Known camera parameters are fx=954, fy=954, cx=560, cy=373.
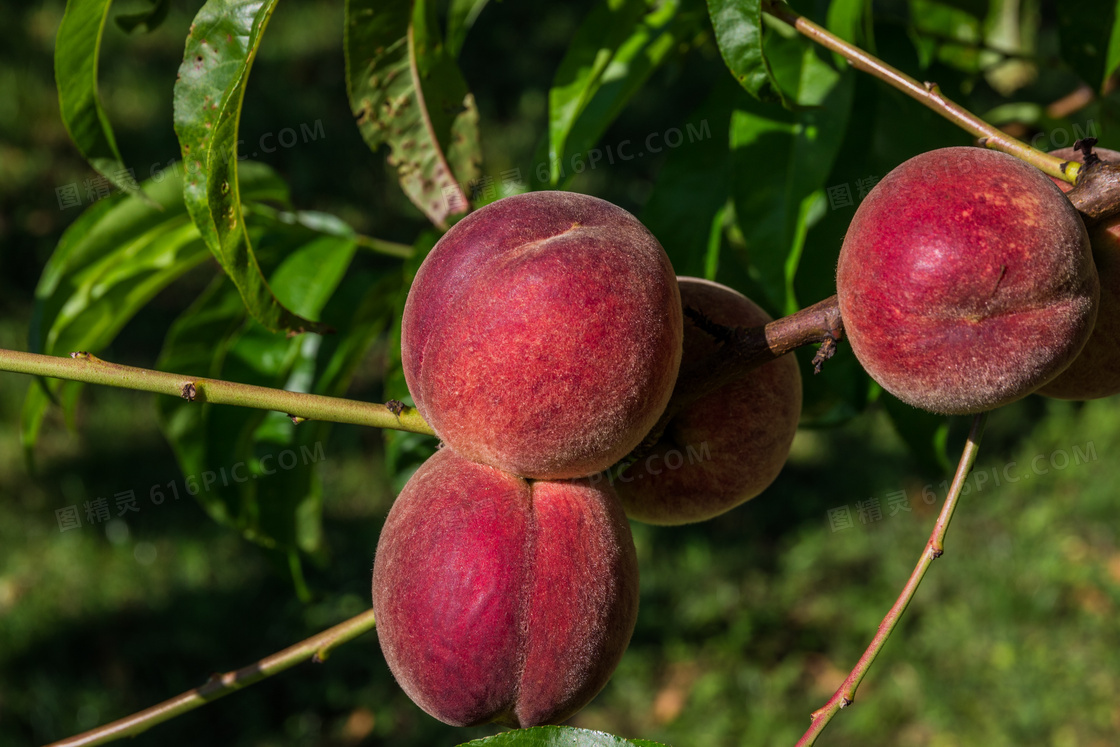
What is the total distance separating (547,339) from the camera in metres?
1.19

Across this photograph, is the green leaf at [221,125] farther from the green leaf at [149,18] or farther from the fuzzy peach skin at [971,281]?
the fuzzy peach skin at [971,281]

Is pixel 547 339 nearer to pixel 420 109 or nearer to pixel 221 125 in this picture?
pixel 221 125

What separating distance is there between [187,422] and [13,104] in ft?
17.5

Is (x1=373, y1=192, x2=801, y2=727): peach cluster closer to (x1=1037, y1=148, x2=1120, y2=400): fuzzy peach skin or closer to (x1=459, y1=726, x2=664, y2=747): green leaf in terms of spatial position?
(x1=459, y1=726, x2=664, y2=747): green leaf

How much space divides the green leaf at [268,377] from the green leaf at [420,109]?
1.22ft

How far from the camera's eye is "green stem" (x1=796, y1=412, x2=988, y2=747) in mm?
1193

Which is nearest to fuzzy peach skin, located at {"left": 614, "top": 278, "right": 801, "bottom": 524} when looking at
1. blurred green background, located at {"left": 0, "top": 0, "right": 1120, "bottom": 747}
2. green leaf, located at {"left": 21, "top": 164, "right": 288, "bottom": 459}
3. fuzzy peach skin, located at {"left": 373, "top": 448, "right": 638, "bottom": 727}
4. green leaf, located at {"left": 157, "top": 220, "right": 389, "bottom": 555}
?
fuzzy peach skin, located at {"left": 373, "top": 448, "right": 638, "bottom": 727}

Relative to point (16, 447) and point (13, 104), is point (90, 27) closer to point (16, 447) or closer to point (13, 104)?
point (16, 447)

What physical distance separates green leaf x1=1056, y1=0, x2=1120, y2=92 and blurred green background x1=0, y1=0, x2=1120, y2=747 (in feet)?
6.44

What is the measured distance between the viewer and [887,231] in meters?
1.21

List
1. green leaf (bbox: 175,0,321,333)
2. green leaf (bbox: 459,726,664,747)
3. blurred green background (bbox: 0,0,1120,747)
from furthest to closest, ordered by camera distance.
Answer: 1. blurred green background (bbox: 0,0,1120,747)
2. green leaf (bbox: 175,0,321,333)
3. green leaf (bbox: 459,726,664,747)

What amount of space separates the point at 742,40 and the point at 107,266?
1608 mm

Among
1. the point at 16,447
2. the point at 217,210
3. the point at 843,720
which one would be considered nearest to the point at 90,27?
the point at 217,210

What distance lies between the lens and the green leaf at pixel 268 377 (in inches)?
86.0
